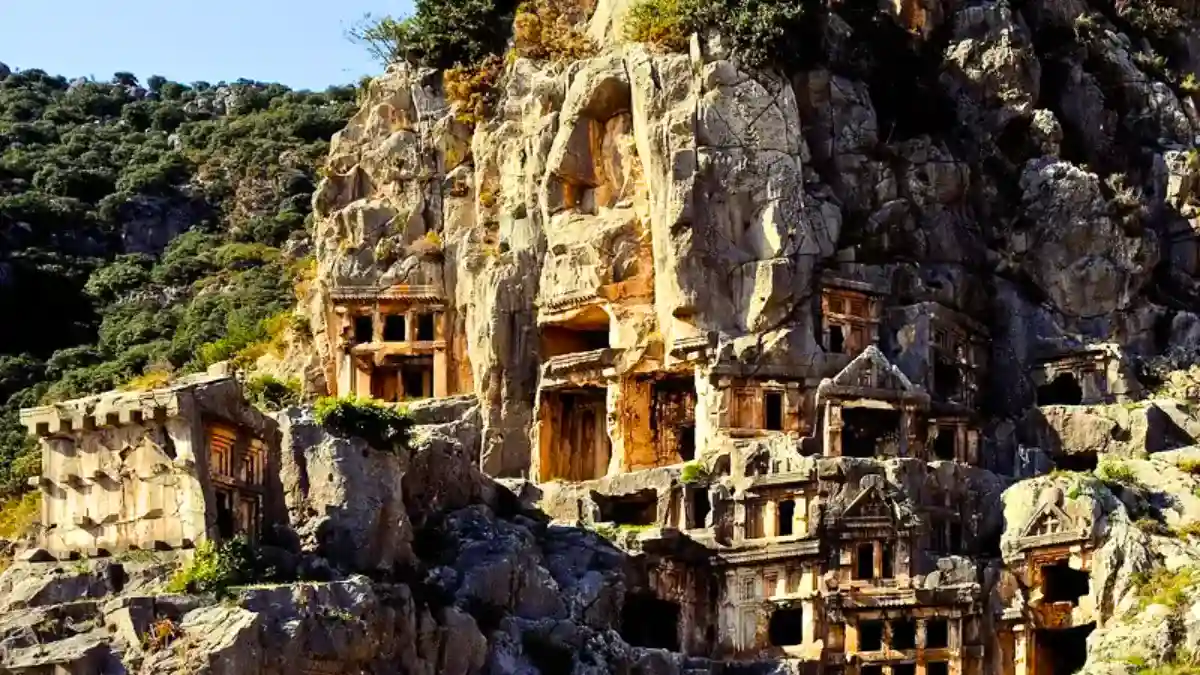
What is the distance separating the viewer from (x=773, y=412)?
2554 inches

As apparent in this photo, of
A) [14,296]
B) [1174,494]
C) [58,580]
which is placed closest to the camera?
[58,580]

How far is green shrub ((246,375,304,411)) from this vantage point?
6774cm

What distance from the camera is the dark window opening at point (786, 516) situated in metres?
62.0

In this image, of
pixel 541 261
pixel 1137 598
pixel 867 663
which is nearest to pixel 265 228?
pixel 541 261

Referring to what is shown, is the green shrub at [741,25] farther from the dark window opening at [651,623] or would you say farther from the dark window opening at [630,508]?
the dark window opening at [651,623]

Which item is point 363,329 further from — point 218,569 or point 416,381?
point 218,569

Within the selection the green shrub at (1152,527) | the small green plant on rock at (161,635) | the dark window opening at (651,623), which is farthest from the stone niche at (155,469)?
the green shrub at (1152,527)

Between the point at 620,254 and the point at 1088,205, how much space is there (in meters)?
15.2

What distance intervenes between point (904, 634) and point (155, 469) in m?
21.9

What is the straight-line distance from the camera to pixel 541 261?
2734 inches

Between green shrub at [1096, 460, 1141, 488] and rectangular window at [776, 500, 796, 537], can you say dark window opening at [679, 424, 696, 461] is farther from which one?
green shrub at [1096, 460, 1141, 488]

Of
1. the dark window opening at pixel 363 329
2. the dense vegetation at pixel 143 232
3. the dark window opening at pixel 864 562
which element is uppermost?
the dense vegetation at pixel 143 232

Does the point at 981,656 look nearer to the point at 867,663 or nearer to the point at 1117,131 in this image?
the point at 867,663

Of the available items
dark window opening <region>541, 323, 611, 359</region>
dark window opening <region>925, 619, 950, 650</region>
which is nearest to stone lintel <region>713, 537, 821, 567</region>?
dark window opening <region>925, 619, 950, 650</region>
